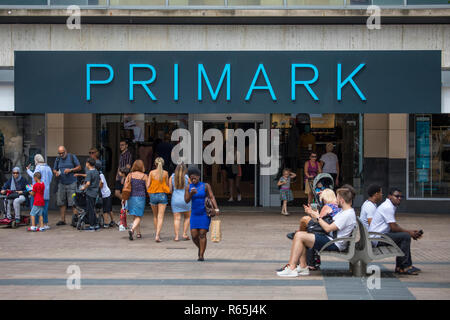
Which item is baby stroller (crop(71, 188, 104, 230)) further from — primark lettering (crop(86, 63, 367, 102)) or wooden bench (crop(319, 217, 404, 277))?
wooden bench (crop(319, 217, 404, 277))

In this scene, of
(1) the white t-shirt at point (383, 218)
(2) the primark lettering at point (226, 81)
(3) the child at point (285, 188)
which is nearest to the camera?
(1) the white t-shirt at point (383, 218)

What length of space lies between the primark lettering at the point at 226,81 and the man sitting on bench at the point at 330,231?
791 centimetres

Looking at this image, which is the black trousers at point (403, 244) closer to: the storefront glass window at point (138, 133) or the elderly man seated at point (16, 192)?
the elderly man seated at point (16, 192)

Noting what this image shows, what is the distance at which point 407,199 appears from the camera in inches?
746

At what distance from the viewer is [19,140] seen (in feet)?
64.0

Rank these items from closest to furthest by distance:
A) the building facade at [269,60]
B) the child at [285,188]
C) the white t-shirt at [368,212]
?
1. the white t-shirt at [368,212]
2. the building facade at [269,60]
3. the child at [285,188]

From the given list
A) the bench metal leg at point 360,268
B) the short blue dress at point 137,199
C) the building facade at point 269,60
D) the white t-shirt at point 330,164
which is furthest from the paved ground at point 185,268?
the white t-shirt at point 330,164

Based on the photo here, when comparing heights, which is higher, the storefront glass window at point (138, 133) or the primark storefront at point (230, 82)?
the primark storefront at point (230, 82)

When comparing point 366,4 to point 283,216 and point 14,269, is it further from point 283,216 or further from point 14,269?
point 14,269

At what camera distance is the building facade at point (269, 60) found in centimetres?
1752

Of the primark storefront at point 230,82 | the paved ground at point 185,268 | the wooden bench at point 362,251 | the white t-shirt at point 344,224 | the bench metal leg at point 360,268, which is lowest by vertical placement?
the paved ground at point 185,268

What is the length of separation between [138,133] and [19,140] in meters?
3.54

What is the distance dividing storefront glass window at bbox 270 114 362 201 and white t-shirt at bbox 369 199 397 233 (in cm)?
1009

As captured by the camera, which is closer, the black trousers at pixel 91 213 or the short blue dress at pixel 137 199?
the short blue dress at pixel 137 199
